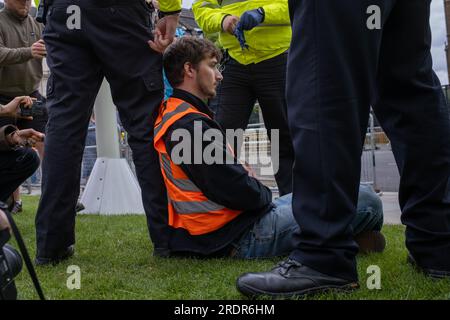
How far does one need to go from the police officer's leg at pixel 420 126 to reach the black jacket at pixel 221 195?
67 cm

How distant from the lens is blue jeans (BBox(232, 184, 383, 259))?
2260 mm

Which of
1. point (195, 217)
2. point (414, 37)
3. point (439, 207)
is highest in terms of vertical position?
point (414, 37)

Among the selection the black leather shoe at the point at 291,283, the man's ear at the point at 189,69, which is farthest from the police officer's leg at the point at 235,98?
the black leather shoe at the point at 291,283

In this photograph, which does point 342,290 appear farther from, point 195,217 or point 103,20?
point 103,20

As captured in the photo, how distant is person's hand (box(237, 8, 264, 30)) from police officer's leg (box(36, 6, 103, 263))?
1004 millimetres

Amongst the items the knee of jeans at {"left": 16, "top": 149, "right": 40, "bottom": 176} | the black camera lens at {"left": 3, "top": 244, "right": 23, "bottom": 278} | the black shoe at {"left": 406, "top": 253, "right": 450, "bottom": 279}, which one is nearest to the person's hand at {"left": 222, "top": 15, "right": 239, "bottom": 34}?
the knee of jeans at {"left": 16, "top": 149, "right": 40, "bottom": 176}

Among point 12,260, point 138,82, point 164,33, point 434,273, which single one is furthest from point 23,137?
point 434,273

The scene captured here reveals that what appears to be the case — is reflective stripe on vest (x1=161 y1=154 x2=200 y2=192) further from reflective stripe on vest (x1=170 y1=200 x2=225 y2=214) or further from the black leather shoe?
the black leather shoe

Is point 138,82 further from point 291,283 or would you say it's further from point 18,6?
point 18,6

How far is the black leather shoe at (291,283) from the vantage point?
152cm

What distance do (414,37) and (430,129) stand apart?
0.32 m

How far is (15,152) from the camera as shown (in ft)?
9.49

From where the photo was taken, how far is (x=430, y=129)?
1790 mm
